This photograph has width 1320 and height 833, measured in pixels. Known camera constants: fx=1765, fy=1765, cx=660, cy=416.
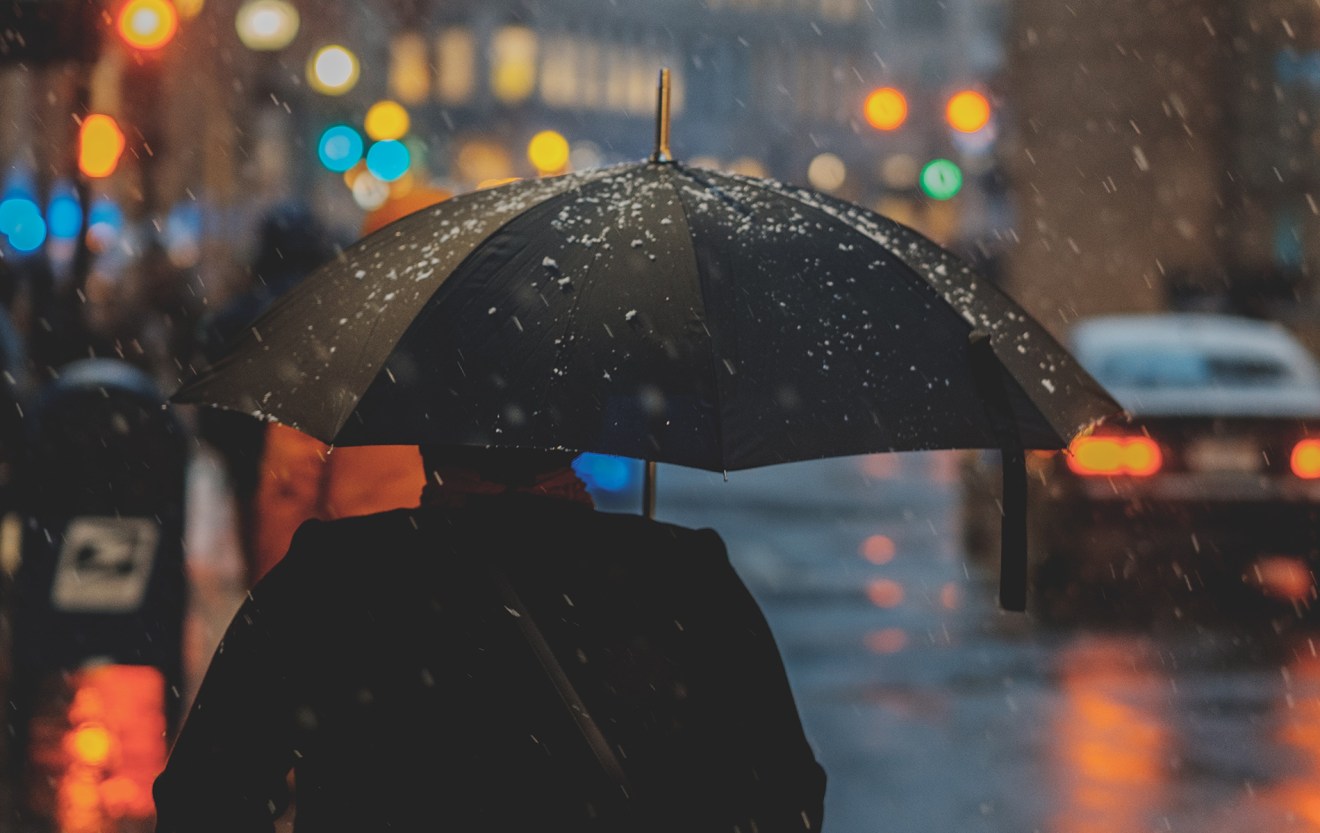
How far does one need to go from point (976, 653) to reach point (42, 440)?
4829 millimetres

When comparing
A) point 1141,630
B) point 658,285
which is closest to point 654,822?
point 658,285

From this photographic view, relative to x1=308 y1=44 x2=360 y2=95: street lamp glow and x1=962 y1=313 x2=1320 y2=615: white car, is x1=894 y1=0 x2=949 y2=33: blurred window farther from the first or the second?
x1=962 y1=313 x2=1320 y2=615: white car

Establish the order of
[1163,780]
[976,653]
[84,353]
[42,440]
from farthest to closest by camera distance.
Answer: [84,353] < [976,653] < [42,440] < [1163,780]

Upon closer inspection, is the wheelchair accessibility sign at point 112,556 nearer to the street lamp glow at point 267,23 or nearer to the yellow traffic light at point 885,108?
the yellow traffic light at point 885,108

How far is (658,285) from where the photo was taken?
2943 mm

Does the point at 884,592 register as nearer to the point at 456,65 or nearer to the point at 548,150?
the point at 548,150

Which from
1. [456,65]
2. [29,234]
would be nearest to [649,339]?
[29,234]

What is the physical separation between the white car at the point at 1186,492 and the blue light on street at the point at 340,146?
10999 mm

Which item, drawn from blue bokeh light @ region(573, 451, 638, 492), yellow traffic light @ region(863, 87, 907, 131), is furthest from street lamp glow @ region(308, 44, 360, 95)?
blue bokeh light @ region(573, 451, 638, 492)

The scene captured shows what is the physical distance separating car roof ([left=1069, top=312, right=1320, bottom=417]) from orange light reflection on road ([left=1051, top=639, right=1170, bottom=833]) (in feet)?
5.25

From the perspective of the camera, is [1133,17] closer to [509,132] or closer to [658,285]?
[658,285]

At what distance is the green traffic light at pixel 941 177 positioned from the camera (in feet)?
51.7

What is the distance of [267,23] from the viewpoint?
1712cm

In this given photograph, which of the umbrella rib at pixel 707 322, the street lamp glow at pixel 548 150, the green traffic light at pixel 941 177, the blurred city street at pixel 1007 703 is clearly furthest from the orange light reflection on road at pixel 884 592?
the street lamp glow at pixel 548 150
